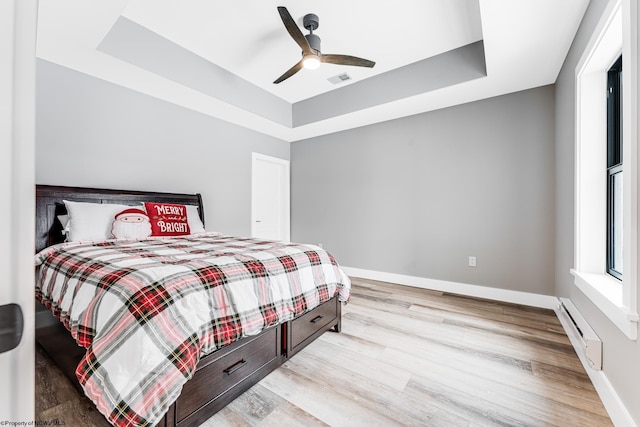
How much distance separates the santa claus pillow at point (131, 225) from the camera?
2.52 m

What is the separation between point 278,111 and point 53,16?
8.34 ft

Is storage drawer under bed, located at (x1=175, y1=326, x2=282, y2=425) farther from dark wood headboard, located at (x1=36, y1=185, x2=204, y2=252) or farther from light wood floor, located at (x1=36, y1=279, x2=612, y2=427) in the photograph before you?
dark wood headboard, located at (x1=36, y1=185, x2=204, y2=252)

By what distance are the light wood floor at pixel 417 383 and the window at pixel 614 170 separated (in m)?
0.80

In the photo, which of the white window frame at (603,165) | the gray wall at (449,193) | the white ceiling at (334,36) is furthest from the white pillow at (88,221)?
the white window frame at (603,165)

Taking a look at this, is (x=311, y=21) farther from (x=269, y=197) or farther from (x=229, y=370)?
(x=269, y=197)

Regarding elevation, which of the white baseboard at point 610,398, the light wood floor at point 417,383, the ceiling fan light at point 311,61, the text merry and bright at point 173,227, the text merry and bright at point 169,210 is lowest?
the light wood floor at point 417,383

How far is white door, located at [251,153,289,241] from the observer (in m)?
4.60

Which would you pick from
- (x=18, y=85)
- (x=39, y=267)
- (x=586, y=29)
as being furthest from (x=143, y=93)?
(x=586, y=29)

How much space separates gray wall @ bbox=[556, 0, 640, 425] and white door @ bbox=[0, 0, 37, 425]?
198 cm

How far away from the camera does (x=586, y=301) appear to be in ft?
6.41

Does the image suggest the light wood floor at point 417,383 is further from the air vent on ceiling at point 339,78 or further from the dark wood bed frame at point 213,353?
the air vent on ceiling at point 339,78

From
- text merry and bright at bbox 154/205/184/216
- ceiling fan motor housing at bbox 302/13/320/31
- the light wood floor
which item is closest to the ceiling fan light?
ceiling fan motor housing at bbox 302/13/320/31

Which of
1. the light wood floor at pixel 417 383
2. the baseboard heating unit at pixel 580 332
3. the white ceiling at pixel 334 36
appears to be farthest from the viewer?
the white ceiling at pixel 334 36

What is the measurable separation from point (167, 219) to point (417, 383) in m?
2.67
